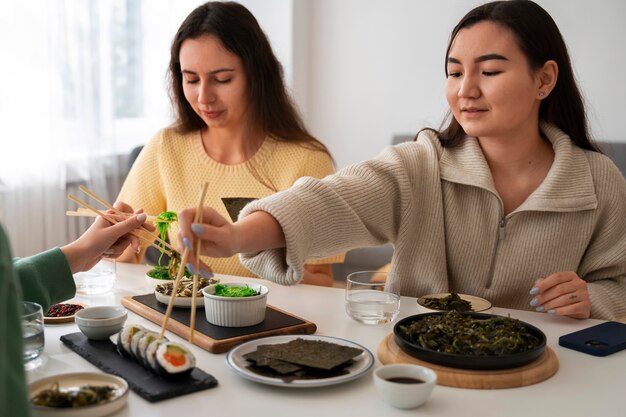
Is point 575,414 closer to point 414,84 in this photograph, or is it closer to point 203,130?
point 203,130

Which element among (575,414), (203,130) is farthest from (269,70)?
(575,414)

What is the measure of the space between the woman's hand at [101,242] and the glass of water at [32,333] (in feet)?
1.09

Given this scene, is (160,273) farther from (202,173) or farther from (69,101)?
(69,101)

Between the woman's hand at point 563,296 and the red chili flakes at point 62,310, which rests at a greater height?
the woman's hand at point 563,296

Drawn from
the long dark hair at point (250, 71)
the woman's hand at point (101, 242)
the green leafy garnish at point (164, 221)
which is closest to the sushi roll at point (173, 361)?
the woman's hand at point (101, 242)

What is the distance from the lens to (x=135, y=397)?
1.24 m

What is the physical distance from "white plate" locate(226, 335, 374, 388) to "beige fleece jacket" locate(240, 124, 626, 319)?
40cm

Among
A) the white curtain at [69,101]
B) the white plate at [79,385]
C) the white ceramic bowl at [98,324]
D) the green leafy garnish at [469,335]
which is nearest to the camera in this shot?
the white plate at [79,385]

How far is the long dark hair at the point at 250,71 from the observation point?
103 inches

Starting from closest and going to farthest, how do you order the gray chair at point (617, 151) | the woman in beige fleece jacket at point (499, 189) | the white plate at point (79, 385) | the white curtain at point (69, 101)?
1. the white plate at point (79, 385)
2. the woman in beige fleece jacket at point (499, 189)
3. the white curtain at point (69, 101)
4. the gray chair at point (617, 151)

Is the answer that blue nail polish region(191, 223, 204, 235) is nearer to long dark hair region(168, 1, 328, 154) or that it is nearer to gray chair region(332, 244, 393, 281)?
long dark hair region(168, 1, 328, 154)

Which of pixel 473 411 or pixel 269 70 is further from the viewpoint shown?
pixel 269 70

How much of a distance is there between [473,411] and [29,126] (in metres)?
2.65

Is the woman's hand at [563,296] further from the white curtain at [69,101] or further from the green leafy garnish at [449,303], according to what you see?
the white curtain at [69,101]
